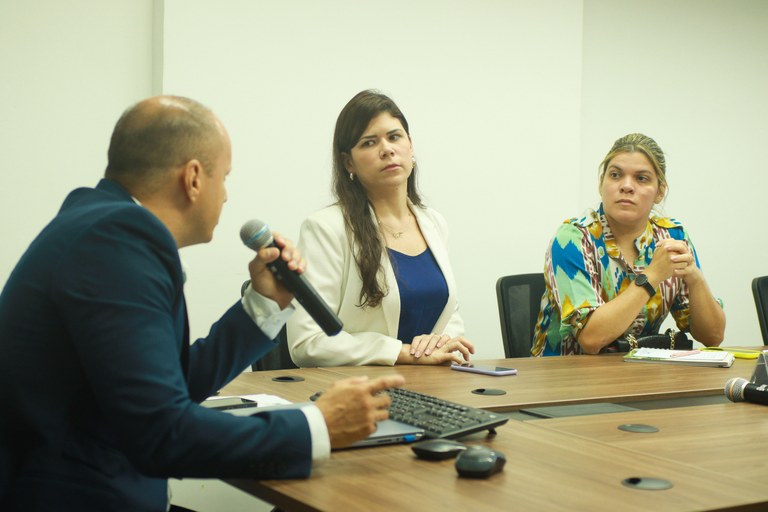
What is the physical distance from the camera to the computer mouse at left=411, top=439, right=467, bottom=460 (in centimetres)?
136

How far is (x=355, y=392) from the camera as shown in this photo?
4.40 ft

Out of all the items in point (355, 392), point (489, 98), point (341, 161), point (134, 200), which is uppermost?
point (489, 98)

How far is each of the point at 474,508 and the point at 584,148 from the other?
3933 millimetres

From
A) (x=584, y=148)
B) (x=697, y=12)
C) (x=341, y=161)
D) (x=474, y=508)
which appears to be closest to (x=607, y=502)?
(x=474, y=508)

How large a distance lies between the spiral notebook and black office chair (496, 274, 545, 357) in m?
0.52

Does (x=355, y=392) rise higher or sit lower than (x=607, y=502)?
higher

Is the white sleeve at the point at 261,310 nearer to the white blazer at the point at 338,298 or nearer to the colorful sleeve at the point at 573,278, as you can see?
the white blazer at the point at 338,298

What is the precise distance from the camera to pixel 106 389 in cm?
119

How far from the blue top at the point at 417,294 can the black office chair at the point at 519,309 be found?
35 centimetres

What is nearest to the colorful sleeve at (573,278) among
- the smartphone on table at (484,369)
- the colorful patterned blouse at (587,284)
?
the colorful patterned blouse at (587,284)

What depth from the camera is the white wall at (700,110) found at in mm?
4863

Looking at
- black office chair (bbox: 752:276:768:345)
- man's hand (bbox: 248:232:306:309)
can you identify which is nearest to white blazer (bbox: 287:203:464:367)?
man's hand (bbox: 248:232:306:309)

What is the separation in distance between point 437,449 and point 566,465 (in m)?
0.21

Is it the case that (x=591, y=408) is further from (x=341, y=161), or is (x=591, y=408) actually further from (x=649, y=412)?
(x=341, y=161)
